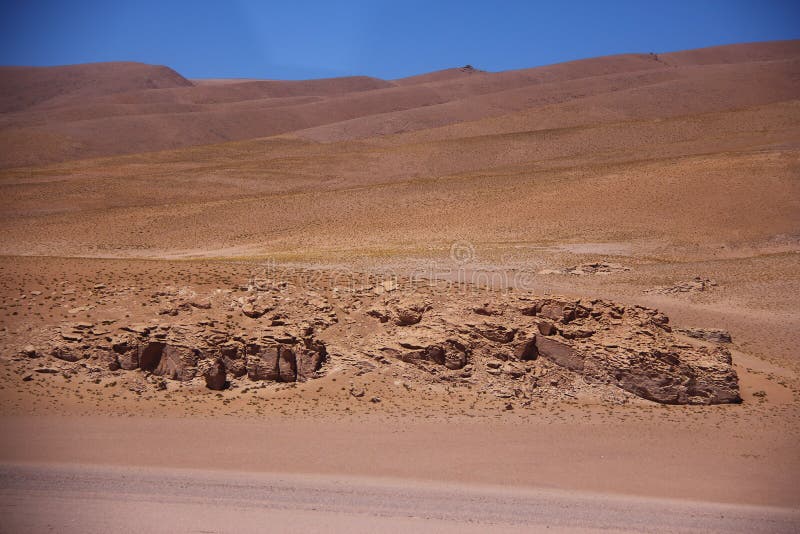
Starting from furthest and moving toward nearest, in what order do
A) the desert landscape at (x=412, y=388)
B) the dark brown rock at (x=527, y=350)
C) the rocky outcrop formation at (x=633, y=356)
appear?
the dark brown rock at (x=527, y=350), the rocky outcrop formation at (x=633, y=356), the desert landscape at (x=412, y=388)

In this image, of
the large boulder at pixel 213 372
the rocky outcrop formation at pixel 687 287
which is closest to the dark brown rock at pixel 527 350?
the large boulder at pixel 213 372

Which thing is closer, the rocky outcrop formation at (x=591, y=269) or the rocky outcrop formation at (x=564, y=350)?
the rocky outcrop formation at (x=564, y=350)

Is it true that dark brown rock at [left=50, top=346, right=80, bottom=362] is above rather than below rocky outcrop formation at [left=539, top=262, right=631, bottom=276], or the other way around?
below

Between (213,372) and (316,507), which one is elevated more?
(213,372)

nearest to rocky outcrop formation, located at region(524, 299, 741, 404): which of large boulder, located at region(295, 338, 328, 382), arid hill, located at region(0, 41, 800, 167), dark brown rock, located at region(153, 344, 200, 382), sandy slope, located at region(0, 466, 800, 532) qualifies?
sandy slope, located at region(0, 466, 800, 532)

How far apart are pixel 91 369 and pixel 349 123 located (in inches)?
3038

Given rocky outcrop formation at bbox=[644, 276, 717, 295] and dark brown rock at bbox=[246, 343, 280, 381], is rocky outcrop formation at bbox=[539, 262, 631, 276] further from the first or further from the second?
dark brown rock at bbox=[246, 343, 280, 381]

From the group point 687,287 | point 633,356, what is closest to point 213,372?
point 633,356

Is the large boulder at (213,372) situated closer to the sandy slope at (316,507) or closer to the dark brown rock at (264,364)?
the dark brown rock at (264,364)

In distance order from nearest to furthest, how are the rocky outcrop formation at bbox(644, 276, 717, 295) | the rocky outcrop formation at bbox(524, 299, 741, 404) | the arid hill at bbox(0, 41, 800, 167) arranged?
the rocky outcrop formation at bbox(524, 299, 741, 404)
the rocky outcrop formation at bbox(644, 276, 717, 295)
the arid hill at bbox(0, 41, 800, 167)

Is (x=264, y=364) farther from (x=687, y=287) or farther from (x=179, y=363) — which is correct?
(x=687, y=287)

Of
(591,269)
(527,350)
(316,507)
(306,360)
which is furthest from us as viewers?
(591,269)

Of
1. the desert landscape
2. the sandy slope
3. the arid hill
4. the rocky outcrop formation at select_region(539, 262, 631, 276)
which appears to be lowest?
the sandy slope

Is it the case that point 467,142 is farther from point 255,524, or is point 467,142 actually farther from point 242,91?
point 242,91
